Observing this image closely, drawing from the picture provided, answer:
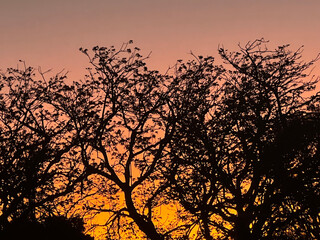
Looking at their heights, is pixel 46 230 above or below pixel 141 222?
above

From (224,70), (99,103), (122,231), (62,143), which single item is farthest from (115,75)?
(122,231)

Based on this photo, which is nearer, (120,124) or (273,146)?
(273,146)

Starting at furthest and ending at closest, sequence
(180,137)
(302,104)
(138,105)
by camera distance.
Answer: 1. (138,105)
2. (180,137)
3. (302,104)

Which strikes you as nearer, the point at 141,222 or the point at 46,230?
the point at 141,222

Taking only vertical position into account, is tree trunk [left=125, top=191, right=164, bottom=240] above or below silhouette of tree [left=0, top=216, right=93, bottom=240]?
below

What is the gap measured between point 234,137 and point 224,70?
4387 millimetres

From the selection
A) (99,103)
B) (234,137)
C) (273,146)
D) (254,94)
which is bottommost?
(273,146)

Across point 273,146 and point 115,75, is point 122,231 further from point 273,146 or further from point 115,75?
point 273,146

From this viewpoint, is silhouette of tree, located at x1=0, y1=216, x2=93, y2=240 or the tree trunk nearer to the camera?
silhouette of tree, located at x1=0, y1=216, x2=93, y2=240

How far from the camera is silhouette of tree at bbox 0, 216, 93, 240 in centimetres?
2057

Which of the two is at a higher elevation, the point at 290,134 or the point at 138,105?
the point at 138,105

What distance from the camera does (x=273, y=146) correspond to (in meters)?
16.4

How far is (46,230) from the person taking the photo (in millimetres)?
A: 24891

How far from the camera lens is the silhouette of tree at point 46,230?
20.6 m
